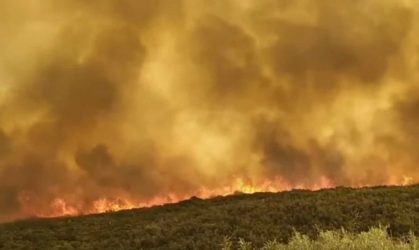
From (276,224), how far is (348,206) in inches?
212

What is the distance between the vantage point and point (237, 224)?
4050 cm

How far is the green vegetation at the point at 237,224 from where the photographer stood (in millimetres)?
36719

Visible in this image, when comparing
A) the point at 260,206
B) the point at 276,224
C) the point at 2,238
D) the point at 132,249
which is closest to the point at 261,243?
the point at 276,224

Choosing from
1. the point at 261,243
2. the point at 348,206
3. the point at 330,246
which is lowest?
the point at 330,246

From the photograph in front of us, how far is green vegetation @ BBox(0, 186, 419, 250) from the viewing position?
3672 cm

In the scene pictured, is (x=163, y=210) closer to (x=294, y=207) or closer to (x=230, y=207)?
(x=230, y=207)

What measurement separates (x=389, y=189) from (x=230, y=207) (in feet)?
40.2

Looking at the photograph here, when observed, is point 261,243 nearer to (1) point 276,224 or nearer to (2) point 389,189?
Result: (1) point 276,224

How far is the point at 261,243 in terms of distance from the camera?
34938mm

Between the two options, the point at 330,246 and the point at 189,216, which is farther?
the point at 189,216

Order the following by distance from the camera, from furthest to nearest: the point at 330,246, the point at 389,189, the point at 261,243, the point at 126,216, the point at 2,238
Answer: the point at 126,216, the point at 389,189, the point at 2,238, the point at 261,243, the point at 330,246

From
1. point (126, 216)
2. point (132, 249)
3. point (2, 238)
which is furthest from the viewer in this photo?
point (126, 216)

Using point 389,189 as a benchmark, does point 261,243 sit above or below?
below

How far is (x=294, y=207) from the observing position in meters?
43.3
